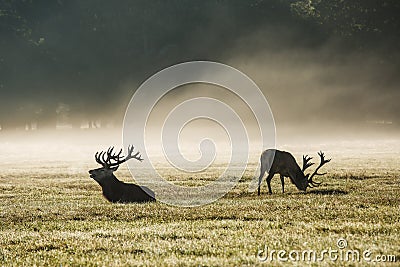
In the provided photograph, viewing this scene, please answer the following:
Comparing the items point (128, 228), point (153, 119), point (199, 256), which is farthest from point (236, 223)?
point (153, 119)

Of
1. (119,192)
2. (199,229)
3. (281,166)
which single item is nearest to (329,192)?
(281,166)

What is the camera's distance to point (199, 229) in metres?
14.8

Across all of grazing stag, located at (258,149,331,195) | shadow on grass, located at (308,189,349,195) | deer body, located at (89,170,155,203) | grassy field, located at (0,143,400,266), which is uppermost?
grazing stag, located at (258,149,331,195)

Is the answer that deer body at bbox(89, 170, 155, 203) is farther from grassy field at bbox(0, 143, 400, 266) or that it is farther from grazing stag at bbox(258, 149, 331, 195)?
grazing stag at bbox(258, 149, 331, 195)

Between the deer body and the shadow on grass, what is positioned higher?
the deer body

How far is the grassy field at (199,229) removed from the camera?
36.7ft

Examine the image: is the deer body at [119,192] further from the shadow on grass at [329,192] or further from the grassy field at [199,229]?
the shadow on grass at [329,192]

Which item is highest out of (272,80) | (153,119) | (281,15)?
(281,15)

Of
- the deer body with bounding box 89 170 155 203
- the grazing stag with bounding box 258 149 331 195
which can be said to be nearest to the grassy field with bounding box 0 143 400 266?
the deer body with bounding box 89 170 155 203

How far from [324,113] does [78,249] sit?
78061 millimetres

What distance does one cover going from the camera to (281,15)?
270ft

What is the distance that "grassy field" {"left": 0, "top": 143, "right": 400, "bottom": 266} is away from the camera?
11172 millimetres

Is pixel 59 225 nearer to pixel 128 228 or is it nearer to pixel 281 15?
pixel 128 228

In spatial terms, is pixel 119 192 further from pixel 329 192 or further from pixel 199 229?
pixel 329 192
